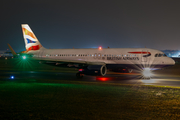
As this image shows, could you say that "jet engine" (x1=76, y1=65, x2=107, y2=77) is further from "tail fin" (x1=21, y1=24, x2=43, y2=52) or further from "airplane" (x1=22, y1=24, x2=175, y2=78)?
"tail fin" (x1=21, y1=24, x2=43, y2=52)

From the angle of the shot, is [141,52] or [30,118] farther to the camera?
[141,52]

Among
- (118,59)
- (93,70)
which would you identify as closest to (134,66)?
(118,59)

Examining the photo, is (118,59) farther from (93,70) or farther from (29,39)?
(29,39)

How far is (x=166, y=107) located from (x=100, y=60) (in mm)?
21991

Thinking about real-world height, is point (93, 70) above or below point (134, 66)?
below

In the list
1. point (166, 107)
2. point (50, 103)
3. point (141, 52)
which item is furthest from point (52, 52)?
point (166, 107)

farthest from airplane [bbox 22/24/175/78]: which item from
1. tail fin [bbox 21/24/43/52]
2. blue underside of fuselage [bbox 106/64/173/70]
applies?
tail fin [bbox 21/24/43/52]

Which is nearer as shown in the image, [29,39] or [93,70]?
[93,70]

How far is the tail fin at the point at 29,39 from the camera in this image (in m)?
37.2

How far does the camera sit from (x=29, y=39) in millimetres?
37406

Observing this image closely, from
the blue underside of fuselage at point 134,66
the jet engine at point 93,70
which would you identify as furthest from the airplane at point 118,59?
the jet engine at point 93,70

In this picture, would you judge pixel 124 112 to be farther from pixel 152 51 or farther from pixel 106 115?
pixel 152 51

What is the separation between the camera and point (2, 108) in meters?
9.67

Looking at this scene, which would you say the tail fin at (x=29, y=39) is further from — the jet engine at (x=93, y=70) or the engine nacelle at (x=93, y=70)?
the engine nacelle at (x=93, y=70)
